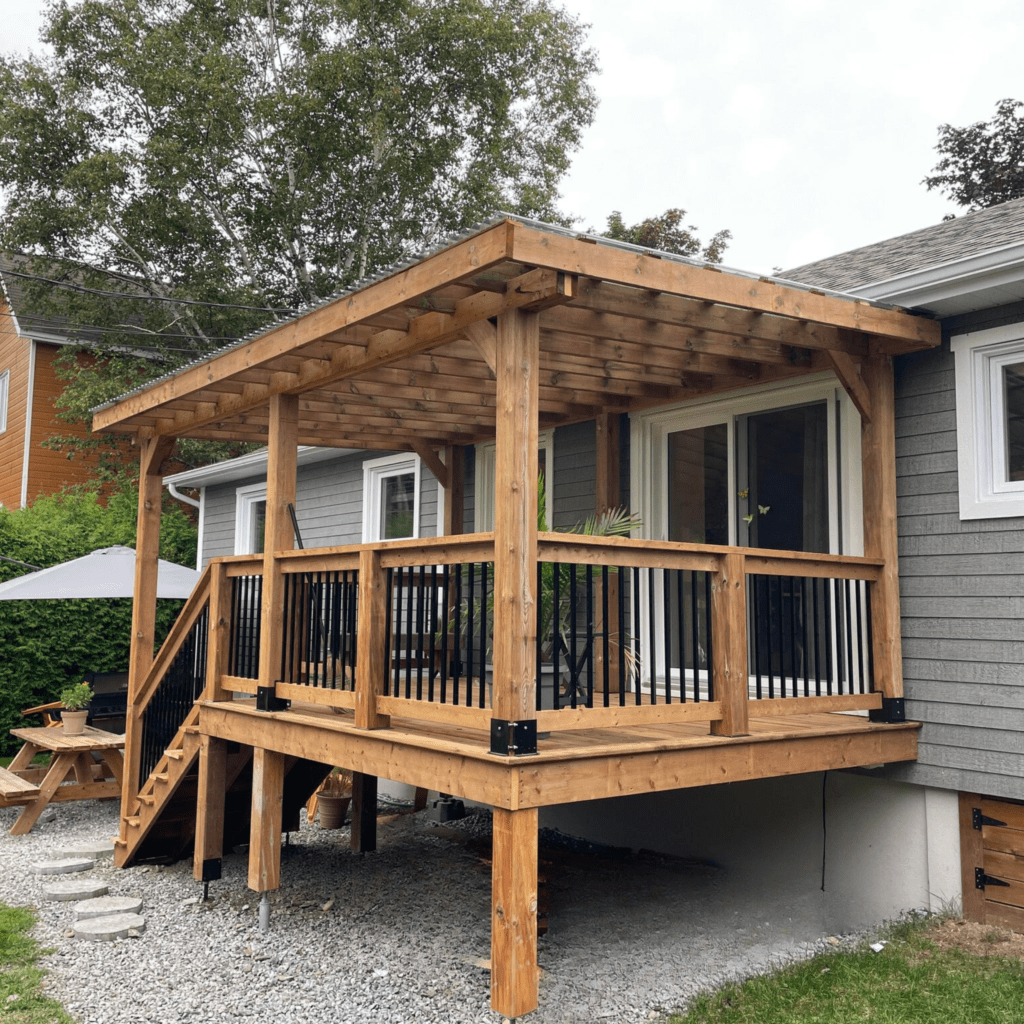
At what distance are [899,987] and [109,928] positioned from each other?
162 inches

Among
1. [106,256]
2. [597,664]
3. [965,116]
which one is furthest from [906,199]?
[597,664]

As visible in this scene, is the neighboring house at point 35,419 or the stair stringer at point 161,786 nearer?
the stair stringer at point 161,786

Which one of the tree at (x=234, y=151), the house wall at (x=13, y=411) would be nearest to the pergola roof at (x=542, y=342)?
the tree at (x=234, y=151)

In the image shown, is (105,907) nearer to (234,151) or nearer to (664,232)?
(234,151)

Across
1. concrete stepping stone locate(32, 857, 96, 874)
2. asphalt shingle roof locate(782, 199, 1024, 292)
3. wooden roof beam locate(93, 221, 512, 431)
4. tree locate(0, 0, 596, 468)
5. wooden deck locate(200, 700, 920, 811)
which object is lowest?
concrete stepping stone locate(32, 857, 96, 874)

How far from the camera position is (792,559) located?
4.86 metres

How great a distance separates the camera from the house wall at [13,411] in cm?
1806

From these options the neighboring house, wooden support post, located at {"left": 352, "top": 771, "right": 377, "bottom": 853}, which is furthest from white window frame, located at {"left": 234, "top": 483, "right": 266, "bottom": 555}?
the neighboring house

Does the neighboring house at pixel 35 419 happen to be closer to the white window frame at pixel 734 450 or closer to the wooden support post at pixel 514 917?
the white window frame at pixel 734 450

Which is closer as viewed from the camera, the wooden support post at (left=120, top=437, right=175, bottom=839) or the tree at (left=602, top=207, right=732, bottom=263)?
the wooden support post at (left=120, top=437, right=175, bottom=839)

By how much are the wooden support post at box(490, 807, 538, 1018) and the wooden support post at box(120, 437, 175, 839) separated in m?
4.53

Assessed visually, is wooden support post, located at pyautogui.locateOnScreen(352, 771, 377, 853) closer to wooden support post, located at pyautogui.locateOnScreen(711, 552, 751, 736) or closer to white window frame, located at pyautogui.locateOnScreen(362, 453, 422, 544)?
white window frame, located at pyautogui.locateOnScreen(362, 453, 422, 544)

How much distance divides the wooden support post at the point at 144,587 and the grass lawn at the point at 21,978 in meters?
1.68

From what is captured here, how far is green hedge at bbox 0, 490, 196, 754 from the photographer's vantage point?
441 inches
